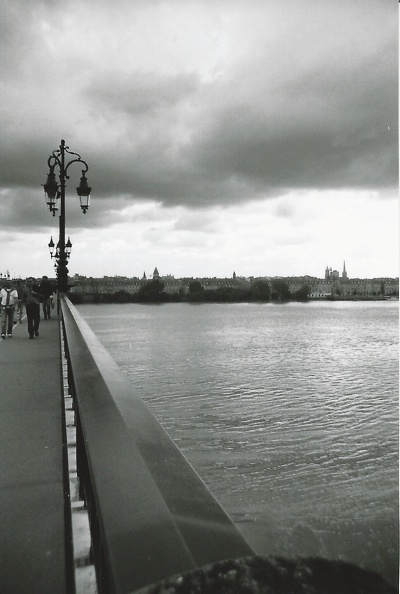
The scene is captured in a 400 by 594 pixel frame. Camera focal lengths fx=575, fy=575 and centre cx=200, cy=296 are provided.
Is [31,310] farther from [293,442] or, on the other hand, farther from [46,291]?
[293,442]

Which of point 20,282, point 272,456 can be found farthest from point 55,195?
point 272,456

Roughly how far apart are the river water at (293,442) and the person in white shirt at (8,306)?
3820 mm

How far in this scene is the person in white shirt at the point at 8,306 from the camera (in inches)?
470

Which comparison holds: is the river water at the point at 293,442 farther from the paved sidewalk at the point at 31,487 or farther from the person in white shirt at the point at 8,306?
the person in white shirt at the point at 8,306

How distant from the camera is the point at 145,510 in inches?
37.2

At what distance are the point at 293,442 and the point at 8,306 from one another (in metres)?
6.41

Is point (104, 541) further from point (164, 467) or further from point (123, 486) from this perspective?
point (164, 467)

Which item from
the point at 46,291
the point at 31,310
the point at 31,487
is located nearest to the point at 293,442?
the point at 31,310

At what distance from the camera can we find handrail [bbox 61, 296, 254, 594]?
2.52 ft

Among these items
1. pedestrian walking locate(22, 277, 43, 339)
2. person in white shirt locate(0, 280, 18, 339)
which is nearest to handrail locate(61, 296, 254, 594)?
pedestrian walking locate(22, 277, 43, 339)

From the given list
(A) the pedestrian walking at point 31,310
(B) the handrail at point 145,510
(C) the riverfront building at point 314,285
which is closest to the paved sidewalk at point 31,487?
(B) the handrail at point 145,510

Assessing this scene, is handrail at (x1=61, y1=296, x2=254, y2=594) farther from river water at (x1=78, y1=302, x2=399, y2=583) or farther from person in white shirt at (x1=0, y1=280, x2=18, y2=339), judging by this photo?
person in white shirt at (x1=0, y1=280, x2=18, y2=339)

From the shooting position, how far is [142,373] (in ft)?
66.4

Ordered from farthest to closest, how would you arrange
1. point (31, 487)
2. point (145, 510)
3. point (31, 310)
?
point (31, 310) < point (31, 487) < point (145, 510)
